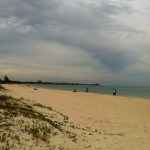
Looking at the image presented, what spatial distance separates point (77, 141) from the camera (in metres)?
11.0

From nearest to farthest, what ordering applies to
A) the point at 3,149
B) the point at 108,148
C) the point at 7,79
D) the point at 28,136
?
the point at 3,149
the point at 28,136
the point at 108,148
the point at 7,79

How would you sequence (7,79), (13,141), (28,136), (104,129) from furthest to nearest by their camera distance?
(7,79) < (104,129) < (28,136) < (13,141)

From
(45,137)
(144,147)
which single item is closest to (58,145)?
(45,137)

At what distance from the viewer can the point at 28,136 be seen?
9.64m

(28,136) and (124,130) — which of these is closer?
(28,136)

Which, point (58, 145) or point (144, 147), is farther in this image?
point (144, 147)

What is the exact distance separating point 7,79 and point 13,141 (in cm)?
13675

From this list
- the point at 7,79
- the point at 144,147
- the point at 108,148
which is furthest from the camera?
the point at 7,79

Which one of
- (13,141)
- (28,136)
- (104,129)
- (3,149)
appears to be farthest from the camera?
(104,129)

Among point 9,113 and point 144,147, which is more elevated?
point 9,113

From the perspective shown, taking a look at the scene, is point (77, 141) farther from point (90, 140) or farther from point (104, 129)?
point (104, 129)

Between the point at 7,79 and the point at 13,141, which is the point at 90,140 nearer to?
the point at 13,141

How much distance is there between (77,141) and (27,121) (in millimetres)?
2080

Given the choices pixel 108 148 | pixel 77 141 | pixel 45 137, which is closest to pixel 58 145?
pixel 45 137
